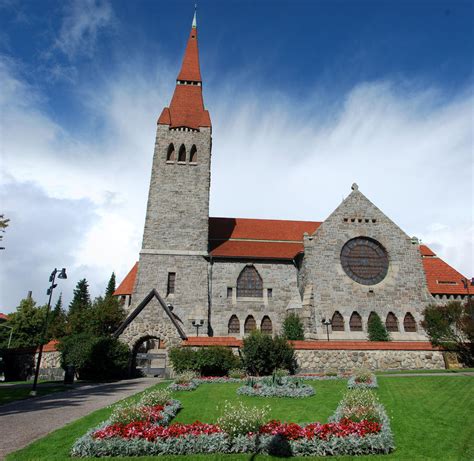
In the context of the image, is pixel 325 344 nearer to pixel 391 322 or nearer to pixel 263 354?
pixel 263 354

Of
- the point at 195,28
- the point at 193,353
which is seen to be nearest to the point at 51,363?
the point at 193,353

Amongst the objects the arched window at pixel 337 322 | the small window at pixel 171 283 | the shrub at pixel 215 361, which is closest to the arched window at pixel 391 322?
the arched window at pixel 337 322

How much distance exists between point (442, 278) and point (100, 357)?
26288 millimetres

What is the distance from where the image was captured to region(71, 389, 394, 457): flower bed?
20.2 feet

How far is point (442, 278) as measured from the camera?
1093 inches

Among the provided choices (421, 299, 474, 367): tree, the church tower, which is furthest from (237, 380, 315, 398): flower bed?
(421, 299, 474, 367): tree

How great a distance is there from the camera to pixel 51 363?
73.3 feet

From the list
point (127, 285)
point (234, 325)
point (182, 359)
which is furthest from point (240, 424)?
point (127, 285)

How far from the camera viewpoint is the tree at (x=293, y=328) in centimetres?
2212

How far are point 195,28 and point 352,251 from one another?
1272 inches

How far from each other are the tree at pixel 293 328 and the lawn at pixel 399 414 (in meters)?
8.31

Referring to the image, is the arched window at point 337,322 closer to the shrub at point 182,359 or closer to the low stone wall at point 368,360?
the low stone wall at point 368,360

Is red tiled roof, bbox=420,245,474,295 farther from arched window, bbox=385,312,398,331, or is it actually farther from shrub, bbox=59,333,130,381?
shrub, bbox=59,333,130,381

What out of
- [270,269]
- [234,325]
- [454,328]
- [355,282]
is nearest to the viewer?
[454,328]
